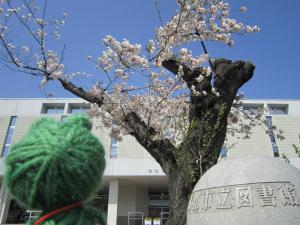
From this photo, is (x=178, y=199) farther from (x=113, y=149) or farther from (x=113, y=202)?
(x=113, y=149)

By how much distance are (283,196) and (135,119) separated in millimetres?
4056

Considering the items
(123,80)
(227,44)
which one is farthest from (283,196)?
(123,80)

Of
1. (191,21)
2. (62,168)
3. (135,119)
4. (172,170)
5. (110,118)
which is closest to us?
(62,168)

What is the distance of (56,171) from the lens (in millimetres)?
1151

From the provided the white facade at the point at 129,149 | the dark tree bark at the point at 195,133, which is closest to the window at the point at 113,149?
the white facade at the point at 129,149

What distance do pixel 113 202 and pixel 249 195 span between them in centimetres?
2245

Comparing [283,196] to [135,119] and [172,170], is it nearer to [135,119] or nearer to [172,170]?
[172,170]

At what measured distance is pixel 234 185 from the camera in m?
3.22

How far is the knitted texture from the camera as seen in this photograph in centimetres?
115

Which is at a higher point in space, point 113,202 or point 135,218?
point 113,202

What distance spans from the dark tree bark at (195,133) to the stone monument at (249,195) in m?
1.88

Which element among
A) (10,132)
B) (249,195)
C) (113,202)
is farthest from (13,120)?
(249,195)

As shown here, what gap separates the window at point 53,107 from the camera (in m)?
28.7

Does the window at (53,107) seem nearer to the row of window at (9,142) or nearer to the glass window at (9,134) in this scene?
the row of window at (9,142)
